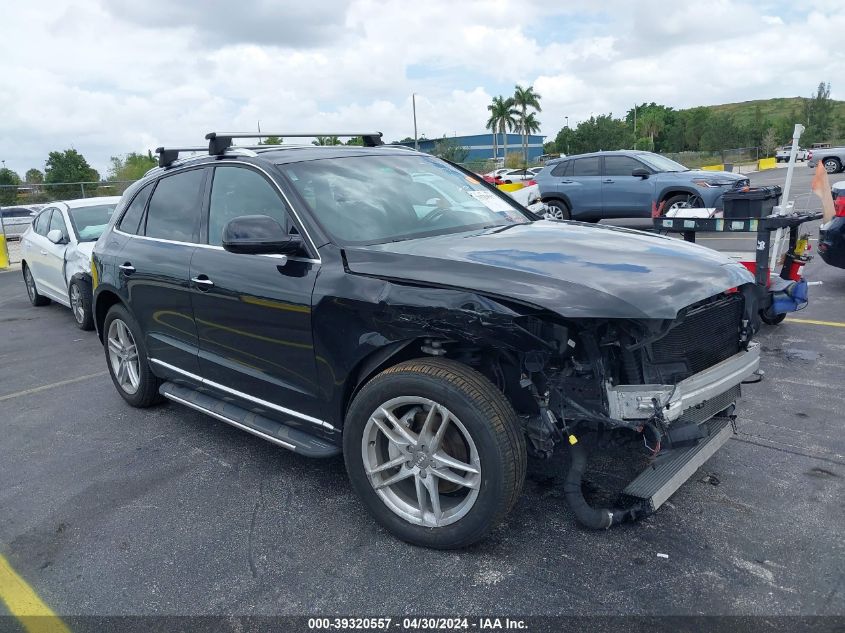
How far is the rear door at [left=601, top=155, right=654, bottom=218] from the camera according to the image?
46.2 ft

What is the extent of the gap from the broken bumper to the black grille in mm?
67

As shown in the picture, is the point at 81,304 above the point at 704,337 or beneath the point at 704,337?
beneath

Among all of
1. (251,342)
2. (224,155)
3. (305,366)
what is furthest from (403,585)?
(224,155)

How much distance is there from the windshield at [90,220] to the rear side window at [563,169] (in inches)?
381

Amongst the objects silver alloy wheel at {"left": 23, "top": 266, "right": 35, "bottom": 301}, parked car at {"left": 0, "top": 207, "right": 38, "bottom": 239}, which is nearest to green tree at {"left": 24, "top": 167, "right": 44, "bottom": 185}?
parked car at {"left": 0, "top": 207, "right": 38, "bottom": 239}

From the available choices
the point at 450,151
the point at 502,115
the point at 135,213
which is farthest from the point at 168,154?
the point at 502,115

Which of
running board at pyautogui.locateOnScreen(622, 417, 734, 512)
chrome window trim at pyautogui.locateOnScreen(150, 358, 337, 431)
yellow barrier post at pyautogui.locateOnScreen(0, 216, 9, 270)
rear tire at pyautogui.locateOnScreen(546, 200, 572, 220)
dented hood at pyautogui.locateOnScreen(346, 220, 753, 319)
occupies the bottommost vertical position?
yellow barrier post at pyautogui.locateOnScreen(0, 216, 9, 270)

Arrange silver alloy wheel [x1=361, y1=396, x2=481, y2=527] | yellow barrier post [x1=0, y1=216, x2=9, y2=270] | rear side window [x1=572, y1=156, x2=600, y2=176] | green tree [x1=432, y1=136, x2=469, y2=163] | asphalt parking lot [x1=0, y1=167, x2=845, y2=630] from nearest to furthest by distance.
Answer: asphalt parking lot [x1=0, y1=167, x2=845, y2=630]
silver alloy wheel [x1=361, y1=396, x2=481, y2=527]
rear side window [x1=572, y1=156, x2=600, y2=176]
yellow barrier post [x1=0, y1=216, x2=9, y2=270]
green tree [x1=432, y1=136, x2=469, y2=163]

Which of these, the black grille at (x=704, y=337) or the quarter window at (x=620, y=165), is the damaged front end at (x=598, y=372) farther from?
the quarter window at (x=620, y=165)

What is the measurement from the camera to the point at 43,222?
32.2 ft

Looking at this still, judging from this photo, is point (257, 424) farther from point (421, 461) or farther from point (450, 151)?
point (450, 151)

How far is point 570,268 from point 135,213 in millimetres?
3572

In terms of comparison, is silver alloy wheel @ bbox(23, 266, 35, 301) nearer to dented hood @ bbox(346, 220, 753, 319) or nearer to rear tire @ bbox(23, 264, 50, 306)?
rear tire @ bbox(23, 264, 50, 306)

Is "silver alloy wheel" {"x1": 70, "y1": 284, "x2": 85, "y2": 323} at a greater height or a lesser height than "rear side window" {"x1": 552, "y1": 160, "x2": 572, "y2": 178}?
lesser
